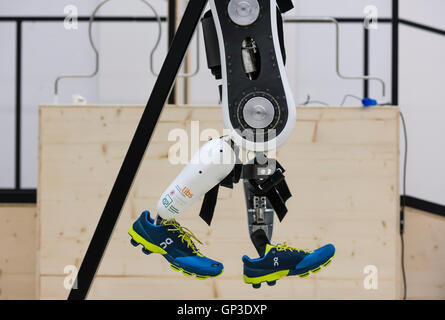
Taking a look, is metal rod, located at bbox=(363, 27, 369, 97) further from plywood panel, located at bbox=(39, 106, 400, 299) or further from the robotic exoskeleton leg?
the robotic exoskeleton leg

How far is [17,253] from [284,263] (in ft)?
6.18

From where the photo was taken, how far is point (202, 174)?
1.22m

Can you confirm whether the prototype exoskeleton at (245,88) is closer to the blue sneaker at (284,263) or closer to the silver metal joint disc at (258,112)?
the silver metal joint disc at (258,112)

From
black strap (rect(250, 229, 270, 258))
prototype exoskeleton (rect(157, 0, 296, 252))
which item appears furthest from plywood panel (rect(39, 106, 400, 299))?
prototype exoskeleton (rect(157, 0, 296, 252))

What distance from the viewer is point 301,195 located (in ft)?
6.74

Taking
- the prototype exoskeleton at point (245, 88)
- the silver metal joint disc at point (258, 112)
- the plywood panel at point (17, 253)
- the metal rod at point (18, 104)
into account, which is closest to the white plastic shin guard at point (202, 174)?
the prototype exoskeleton at point (245, 88)

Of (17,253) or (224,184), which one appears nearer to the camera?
(224,184)

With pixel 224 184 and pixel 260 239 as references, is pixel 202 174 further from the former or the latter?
pixel 260 239

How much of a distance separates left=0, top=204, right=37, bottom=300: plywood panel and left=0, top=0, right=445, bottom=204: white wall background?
0.36 metres

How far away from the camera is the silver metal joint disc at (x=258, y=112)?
1160 millimetres

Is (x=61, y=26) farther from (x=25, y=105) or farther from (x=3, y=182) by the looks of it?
(x=3, y=182)

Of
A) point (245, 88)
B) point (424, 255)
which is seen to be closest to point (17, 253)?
point (245, 88)
